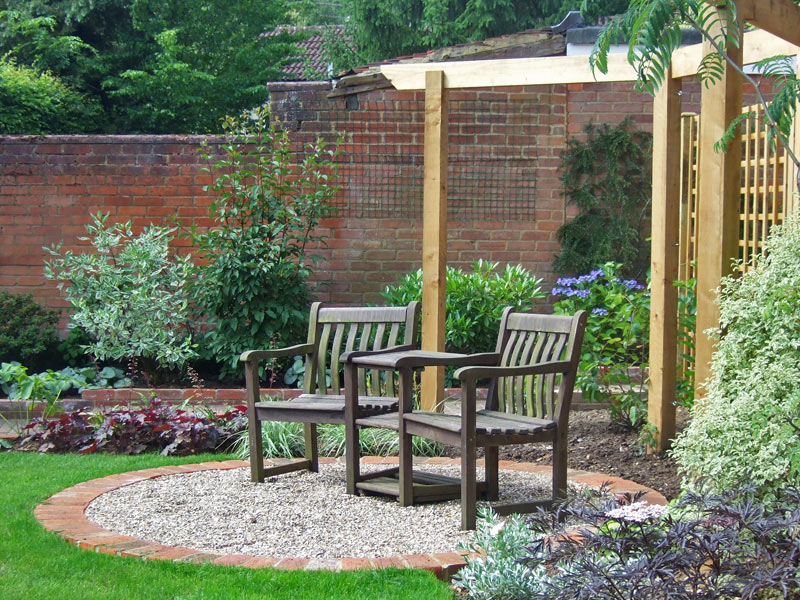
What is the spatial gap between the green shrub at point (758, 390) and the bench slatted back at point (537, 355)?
0.71 m

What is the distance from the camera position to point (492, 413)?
4.58 meters

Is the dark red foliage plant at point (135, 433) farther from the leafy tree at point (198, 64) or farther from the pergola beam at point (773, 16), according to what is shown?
the leafy tree at point (198, 64)

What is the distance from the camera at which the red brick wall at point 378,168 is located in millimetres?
8812

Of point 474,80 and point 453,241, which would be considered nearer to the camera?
point 474,80

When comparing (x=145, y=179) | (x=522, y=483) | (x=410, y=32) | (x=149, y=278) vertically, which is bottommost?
(x=522, y=483)

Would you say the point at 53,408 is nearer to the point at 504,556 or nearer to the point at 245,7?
the point at 504,556

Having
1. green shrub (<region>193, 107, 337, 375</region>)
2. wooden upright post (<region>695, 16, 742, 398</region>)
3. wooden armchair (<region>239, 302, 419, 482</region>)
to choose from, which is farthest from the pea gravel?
green shrub (<region>193, 107, 337, 375</region>)

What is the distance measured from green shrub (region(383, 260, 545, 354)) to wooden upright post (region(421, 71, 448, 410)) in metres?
1.56

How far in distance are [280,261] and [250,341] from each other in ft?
2.36

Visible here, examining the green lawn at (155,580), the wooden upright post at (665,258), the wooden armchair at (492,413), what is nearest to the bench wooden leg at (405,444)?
the wooden armchair at (492,413)

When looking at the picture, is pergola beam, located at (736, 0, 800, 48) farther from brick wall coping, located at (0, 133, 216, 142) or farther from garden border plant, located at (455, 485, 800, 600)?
brick wall coping, located at (0, 133, 216, 142)

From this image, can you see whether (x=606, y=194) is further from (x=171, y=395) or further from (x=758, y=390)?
(x=758, y=390)

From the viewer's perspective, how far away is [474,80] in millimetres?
5992

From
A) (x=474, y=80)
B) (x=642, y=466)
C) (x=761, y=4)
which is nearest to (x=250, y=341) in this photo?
(x=474, y=80)
